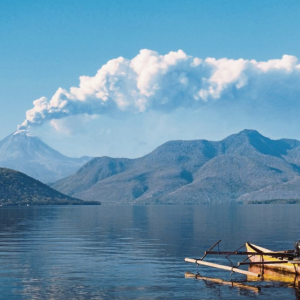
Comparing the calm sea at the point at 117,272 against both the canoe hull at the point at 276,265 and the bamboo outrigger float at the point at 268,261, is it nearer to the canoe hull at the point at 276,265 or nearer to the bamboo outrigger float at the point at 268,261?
the bamboo outrigger float at the point at 268,261

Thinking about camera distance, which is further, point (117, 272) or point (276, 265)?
point (117, 272)

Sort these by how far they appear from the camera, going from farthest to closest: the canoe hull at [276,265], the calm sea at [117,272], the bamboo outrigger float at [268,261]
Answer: the bamboo outrigger float at [268,261] → the canoe hull at [276,265] → the calm sea at [117,272]

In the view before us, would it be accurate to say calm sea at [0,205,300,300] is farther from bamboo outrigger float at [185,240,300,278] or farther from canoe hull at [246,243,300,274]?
canoe hull at [246,243,300,274]

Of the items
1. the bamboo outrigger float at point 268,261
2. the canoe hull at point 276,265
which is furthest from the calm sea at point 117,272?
the canoe hull at point 276,265

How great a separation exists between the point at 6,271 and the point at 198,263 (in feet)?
78.5

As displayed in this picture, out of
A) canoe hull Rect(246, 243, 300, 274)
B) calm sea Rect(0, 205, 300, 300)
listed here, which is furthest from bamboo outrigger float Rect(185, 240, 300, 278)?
calm sea Rect(0, 205, 300, 300)

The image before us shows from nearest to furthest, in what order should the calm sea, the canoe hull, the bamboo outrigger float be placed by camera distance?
the calm sea → the canoe hull → the bamboo outrigger float

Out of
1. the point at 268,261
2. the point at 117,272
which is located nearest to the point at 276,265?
the point at 268,261

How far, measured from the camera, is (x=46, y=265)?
255 feet

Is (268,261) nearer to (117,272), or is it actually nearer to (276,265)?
(276,265)

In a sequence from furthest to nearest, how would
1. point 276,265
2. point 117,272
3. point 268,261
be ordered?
point 117,272 < point 268,261 < point 276,265

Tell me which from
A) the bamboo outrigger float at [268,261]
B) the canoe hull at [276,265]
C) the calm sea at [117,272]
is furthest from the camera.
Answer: the bamboo outrigger float at [268,261]

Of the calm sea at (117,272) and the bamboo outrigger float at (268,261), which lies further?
the bamboo outrigger float at (268,261)

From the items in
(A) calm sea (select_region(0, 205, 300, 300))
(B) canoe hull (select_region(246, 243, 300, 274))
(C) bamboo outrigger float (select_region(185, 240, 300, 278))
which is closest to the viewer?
(A) calm sea (select_region(0, 205, 300, 300))
